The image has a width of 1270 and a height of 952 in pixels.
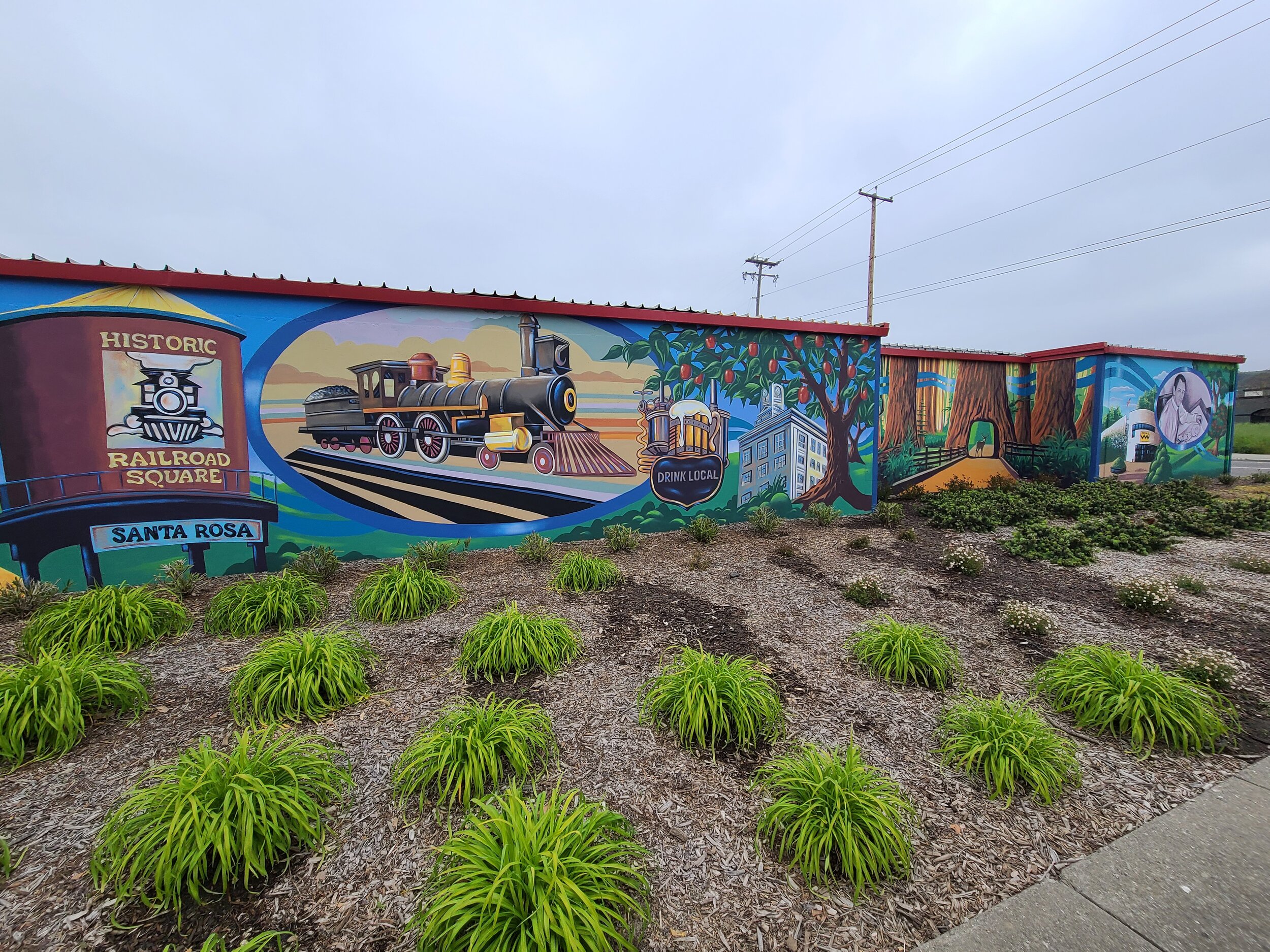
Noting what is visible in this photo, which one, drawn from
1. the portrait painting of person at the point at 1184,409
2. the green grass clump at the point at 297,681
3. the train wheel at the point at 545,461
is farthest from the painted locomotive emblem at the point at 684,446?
the portrait painting of person at the point at 1184,409

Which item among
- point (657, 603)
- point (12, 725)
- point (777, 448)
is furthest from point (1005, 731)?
point (777, 448)

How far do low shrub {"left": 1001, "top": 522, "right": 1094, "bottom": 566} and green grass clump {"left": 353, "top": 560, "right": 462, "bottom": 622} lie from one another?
7.48m

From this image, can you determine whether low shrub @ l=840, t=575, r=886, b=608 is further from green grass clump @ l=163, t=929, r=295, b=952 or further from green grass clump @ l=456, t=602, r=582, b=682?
green grass clump @ l=163, t=929, r=295, b=952

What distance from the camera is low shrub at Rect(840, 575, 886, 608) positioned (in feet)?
16.4

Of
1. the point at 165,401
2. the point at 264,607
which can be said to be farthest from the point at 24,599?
the point at 264,607

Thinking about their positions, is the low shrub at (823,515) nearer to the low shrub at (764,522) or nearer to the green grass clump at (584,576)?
the low shrub at (764,522)

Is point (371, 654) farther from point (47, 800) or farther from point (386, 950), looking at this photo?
point (386, 950)

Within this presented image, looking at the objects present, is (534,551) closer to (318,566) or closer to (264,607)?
(318,566)

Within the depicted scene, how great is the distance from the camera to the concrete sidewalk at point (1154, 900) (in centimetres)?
179

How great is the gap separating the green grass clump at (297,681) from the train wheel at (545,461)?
401 cm

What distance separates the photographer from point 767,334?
28.0ft

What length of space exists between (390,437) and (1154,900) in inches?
296

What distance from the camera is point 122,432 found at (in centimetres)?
554

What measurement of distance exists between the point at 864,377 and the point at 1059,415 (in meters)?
6.64
